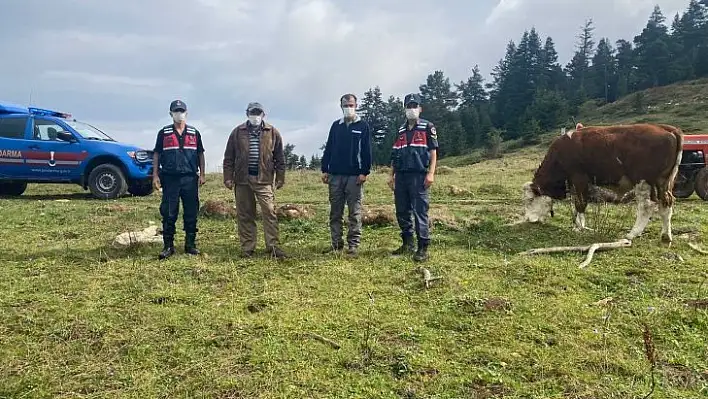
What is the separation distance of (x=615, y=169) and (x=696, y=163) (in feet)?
18.9

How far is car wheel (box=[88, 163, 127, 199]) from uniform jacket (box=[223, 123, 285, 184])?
660 centimetres

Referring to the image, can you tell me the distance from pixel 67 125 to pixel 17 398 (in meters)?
10.5

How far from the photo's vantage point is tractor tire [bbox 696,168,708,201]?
1220cm

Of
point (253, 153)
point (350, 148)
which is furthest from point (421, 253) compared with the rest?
point (253, 153)

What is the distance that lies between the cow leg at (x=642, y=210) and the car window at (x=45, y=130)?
1180cm

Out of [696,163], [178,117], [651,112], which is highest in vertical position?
[651,112]

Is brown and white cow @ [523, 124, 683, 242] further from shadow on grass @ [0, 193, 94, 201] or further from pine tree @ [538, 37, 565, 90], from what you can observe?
pine tree @ [538, 37, 565, 90]

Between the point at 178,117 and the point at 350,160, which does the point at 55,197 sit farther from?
the point at 350,160

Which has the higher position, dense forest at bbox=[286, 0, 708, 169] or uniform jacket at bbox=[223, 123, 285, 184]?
dense forest at bbox=[286, 0, 708, 169]

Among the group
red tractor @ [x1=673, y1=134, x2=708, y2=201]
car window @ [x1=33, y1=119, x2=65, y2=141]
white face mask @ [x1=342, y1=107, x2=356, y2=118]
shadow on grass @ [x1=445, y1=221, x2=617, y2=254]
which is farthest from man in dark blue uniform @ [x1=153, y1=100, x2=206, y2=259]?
red tractor @ [x1=673, y1=134, x2=708, y2=201]

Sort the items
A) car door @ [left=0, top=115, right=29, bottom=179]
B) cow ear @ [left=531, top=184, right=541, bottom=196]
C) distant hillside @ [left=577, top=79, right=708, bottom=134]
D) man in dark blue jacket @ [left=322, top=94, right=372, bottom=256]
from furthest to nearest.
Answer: distant hillside @ [left=577, top=79, right=708, bottom=134]
car door @ [left=0, top=115, right=29, bottom=179]
cow ear @ [left=531, top=184, right=541, bottom=196]
man in dark blue jacket @ [left=322, top=94, right=372, bottom=256]

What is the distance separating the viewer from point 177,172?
6863 millimetres

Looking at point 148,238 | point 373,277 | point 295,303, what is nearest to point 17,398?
point 295,303

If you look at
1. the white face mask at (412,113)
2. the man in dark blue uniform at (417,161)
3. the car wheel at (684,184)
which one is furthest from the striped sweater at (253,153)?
the car wheel at (684,184)
